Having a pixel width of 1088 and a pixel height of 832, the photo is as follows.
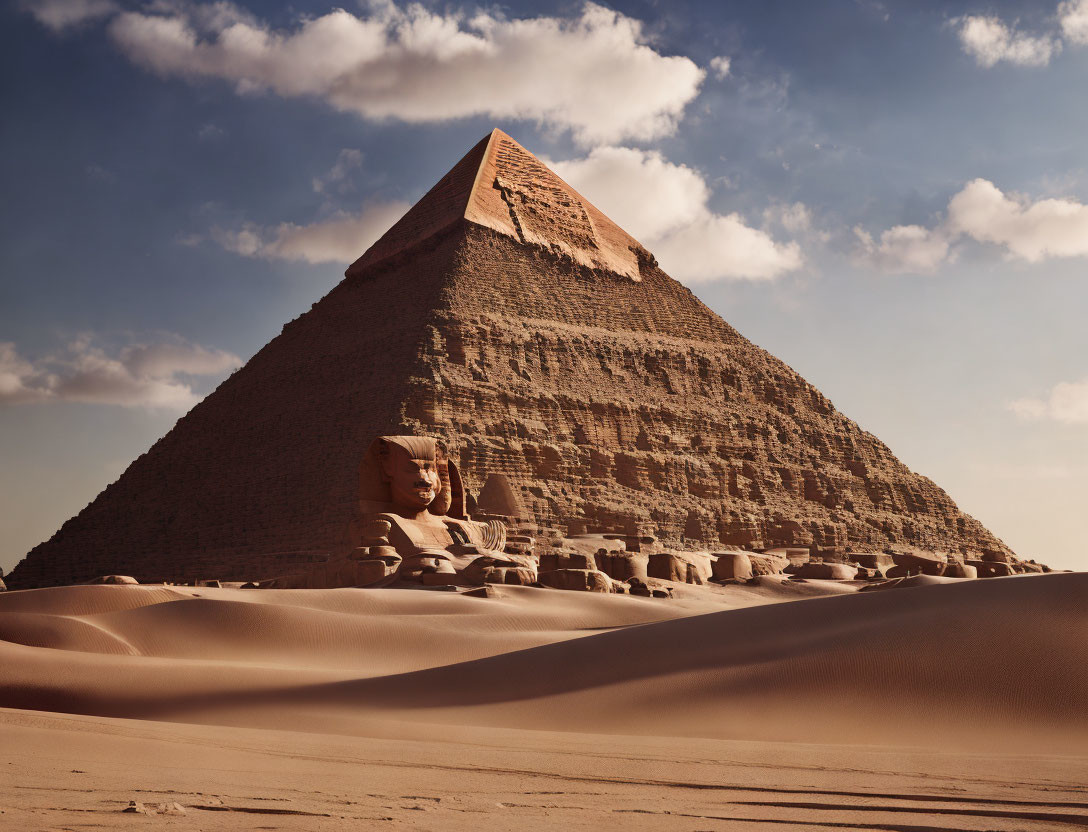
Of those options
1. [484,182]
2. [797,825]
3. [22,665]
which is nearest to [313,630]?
[22,665]

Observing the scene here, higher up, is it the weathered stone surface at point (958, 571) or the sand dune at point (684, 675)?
the weathered stone surface at point (958, 571)

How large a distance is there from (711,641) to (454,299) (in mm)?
57740

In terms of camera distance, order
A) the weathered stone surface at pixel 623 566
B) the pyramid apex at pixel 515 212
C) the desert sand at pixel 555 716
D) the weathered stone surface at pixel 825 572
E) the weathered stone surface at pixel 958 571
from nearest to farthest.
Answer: the desert sand at pixel 555 716, the weathered stone surface at pixel 623 566, the weathered stone surface at pixel 958 571, the weathered stone surface at pixel 825 572, the pyramid apex at pixel 515 212

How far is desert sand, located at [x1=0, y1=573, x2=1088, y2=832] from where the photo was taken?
8.38 ft

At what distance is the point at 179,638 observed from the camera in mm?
7344

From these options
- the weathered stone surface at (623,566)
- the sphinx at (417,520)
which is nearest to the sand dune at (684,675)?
the sphinx at (417,520)

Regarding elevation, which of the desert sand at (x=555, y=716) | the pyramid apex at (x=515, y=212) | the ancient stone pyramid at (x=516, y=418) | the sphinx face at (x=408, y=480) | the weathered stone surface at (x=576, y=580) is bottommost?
the desert sand at (x=555, y=716)

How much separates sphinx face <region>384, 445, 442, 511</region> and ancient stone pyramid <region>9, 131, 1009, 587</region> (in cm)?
3427

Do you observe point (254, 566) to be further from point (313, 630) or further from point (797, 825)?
point (797, 825)

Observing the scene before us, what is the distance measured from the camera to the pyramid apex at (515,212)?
69.7 m

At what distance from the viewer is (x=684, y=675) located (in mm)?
5340

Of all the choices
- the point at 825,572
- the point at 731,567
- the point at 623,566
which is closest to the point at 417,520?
the point at 623,566

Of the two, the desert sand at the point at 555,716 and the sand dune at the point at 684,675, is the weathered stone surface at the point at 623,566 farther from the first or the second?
the sand dune at the point at 684,675

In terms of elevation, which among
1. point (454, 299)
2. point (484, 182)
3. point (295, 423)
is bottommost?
point (295, 423)
